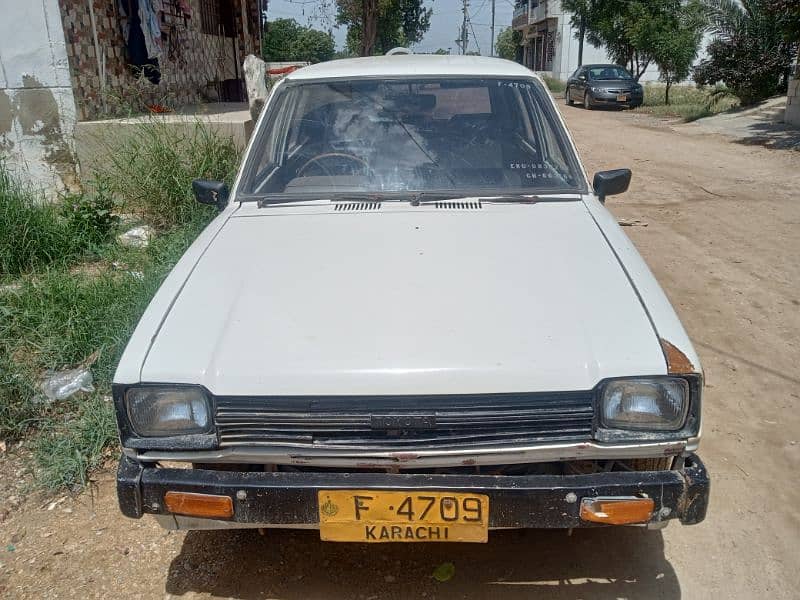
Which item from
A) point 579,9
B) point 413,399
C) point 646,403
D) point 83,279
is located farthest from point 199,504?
point 579,9

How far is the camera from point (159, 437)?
2062 mm

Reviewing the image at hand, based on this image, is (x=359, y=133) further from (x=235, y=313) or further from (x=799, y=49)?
(x=799, y=49)

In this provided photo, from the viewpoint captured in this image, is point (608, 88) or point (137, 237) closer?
point (137, 237)

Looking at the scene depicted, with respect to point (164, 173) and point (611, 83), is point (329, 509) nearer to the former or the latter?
point (164, 173)

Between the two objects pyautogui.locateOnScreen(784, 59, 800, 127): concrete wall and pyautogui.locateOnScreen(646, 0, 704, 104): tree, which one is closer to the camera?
pyautogui.locateOnScreen(784, 59, 800, 127): concrete wall

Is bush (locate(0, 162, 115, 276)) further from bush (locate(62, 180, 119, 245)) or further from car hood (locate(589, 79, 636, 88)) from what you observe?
car hood (locate(589, 79, 636, 88))

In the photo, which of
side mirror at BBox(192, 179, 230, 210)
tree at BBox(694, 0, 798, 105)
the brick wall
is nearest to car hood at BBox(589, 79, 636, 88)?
tree at BBox(694, 0, 798, 105)

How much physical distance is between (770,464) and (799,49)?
1487 cm

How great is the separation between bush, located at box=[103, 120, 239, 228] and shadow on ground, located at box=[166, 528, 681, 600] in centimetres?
350

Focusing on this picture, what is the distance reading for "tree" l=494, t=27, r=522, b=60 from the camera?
62719 millimetres

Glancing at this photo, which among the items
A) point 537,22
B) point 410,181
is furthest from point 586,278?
point 537,22

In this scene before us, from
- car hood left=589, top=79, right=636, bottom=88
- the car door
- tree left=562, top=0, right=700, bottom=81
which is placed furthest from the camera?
the car door

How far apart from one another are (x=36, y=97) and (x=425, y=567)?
5.85m

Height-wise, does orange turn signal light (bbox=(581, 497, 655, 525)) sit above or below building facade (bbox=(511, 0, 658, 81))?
below
